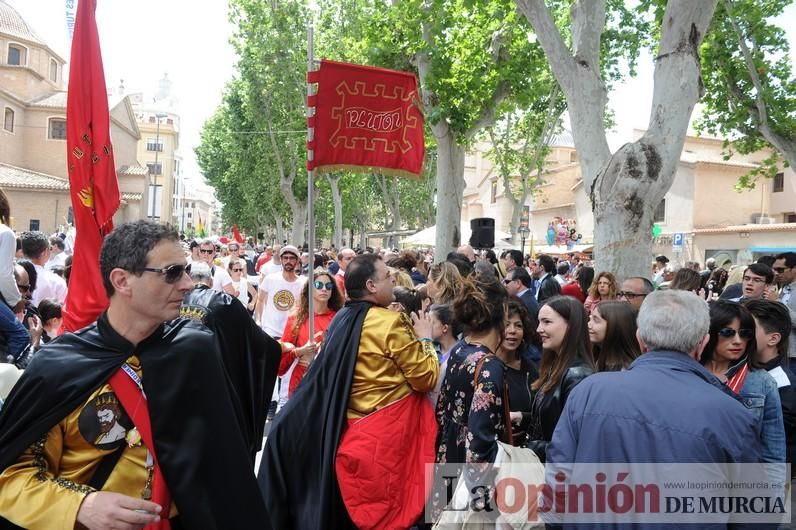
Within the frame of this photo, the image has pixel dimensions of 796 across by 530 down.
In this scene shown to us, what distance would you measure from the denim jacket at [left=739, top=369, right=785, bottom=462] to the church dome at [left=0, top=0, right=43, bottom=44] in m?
61.0

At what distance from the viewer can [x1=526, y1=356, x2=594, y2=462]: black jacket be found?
147 inches

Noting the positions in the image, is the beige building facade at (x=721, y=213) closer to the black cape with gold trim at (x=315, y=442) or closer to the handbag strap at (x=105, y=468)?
the black cape with gold trim at (x=315, y=442)

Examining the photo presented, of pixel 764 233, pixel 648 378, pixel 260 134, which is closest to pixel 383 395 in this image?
pixel 648 378

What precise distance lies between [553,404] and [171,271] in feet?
7.31

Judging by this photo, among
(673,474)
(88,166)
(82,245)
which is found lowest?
(673,474)

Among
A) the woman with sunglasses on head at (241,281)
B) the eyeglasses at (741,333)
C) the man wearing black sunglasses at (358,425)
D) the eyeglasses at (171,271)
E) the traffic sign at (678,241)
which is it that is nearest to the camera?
the eyeglasses at (171,271)

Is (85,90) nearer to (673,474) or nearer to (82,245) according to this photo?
(82,245)

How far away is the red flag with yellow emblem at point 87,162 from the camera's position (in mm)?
3762

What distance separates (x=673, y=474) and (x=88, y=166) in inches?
133

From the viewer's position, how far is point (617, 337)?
407 centimetres

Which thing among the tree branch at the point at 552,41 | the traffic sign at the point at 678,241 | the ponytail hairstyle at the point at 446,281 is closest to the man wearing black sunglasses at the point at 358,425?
the ponytail hairstyle at the point at 446,281

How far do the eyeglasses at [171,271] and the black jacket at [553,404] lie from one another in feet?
7.11

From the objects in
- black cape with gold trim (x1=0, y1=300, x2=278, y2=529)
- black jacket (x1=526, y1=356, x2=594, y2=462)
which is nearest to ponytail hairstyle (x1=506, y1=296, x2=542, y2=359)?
black jacket (x1=526, y1=356, x2=594, y2=462)

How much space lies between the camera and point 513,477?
3.39 meters
